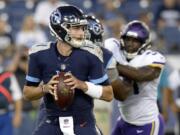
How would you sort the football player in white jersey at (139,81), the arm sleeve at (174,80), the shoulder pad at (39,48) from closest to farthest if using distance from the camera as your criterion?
the shoulder pad at (39,48) → the football player in white jersey at (139,81) → the arm sleeve at (174,80)

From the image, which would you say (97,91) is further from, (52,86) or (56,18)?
(56,18)

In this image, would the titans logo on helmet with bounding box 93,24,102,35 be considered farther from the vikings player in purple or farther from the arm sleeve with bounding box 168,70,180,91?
the arm sleeve with bounding box 168,70,180,91

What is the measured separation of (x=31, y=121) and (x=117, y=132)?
3595 mm

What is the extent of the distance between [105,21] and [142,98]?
6167mm

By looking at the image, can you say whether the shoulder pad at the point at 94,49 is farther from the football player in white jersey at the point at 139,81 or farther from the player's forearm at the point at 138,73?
the football player in white jersey at the point at 139,81

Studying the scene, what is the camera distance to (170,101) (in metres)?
10.0

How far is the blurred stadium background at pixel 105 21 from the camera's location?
36.9ft

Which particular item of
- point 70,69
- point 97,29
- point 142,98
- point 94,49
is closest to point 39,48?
point 70,69

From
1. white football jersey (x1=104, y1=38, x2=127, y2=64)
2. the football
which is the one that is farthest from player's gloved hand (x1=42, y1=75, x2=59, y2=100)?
white football jersey (x1=104, y1=38, x2=127, y2=64)

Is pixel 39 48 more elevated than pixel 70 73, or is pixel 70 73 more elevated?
pixel 39 48

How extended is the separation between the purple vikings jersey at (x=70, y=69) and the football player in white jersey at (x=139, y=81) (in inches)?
32.8

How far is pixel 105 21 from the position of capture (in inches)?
504

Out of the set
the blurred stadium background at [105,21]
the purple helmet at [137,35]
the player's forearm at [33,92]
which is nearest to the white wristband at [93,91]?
the player's forearm at [33,92]

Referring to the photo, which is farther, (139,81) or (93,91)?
(139,81)
